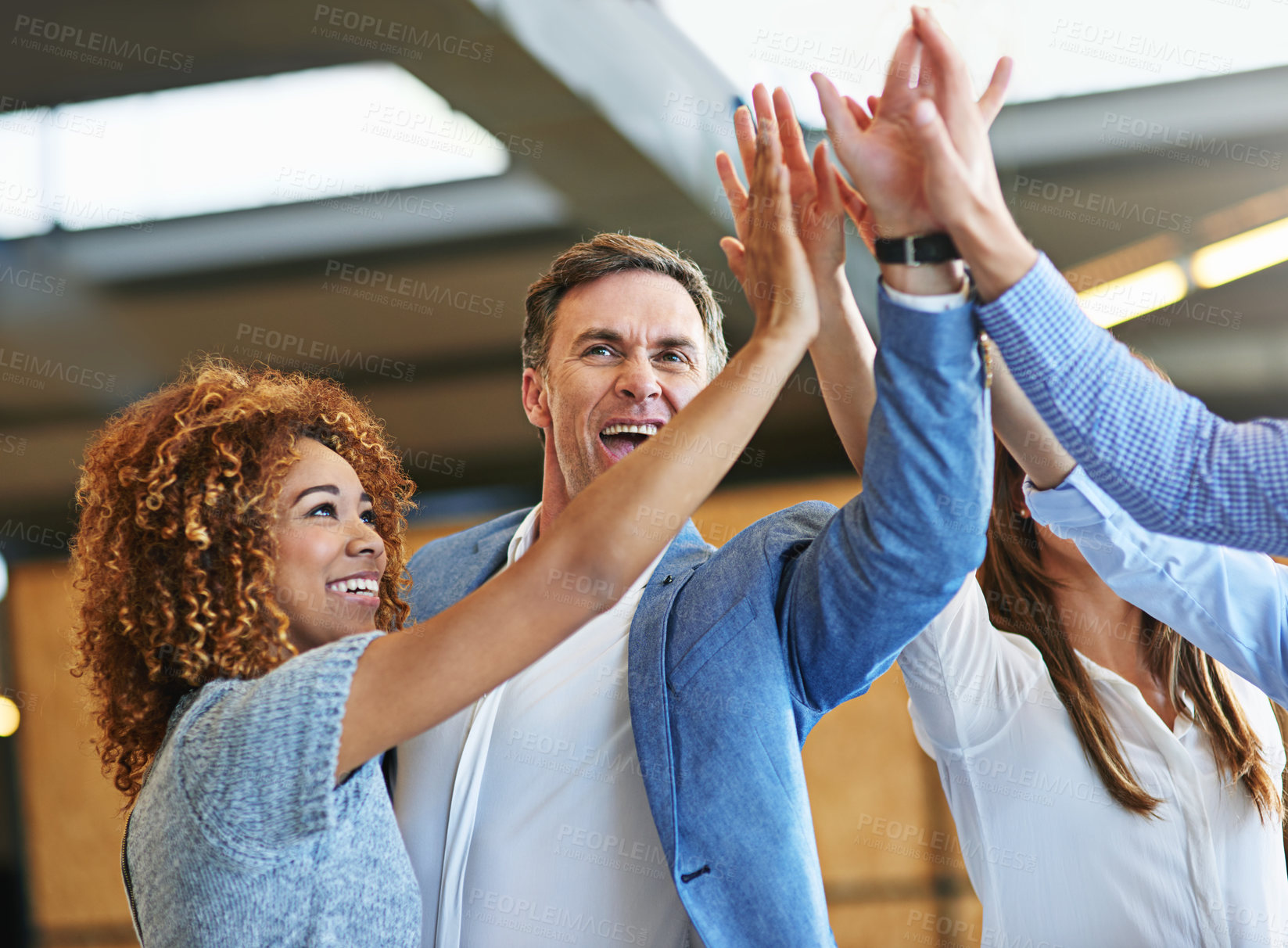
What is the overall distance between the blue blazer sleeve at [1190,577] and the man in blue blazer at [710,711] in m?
0.23

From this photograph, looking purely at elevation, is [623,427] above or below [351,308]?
below

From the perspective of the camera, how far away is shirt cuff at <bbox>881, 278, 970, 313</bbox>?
3.99ft

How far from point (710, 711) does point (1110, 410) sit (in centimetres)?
66

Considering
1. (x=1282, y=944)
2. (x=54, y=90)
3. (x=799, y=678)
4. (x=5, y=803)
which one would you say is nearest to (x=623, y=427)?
(x=799, y=678)

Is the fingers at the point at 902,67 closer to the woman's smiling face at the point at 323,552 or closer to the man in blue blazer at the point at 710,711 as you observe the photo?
the man in blue blazer at the point at 710,711

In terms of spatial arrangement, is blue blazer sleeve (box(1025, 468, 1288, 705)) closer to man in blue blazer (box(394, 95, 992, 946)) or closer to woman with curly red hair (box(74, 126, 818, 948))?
man in blue blazer (box(394, 95, 992, 946))

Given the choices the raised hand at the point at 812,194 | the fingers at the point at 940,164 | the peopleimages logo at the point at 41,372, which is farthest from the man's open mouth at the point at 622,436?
the peopleimages logo at the point at 41,372

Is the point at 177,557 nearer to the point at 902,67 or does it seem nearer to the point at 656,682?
the point at 656,682

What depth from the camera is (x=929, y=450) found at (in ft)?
4.10

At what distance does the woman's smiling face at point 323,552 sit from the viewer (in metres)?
1.56

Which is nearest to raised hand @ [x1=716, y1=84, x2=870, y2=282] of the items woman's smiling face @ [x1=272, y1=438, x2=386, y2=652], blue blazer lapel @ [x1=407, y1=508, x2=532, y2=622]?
woman's smiling face @ [x1=272, y1=438, x2=386, y2=652]

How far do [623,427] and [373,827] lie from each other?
2.74ft

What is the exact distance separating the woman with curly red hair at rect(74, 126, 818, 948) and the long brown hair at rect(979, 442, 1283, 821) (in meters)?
0.82

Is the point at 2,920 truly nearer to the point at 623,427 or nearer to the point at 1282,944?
the point at 623,427
